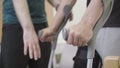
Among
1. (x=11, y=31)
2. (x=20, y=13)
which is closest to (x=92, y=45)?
(x=20, y=13)

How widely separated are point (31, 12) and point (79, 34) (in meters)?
0.84

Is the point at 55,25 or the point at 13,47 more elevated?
the point at 55,25

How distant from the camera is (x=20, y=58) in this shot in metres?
1.43

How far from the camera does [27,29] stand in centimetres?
127

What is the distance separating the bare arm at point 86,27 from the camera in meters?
0.64

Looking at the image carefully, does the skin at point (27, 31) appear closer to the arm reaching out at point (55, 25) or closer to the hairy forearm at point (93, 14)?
the arm reaching out at point (55, 25)

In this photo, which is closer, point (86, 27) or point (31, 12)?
point (86, 27)

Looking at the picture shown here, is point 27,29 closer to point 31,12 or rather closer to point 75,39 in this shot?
point 31,12

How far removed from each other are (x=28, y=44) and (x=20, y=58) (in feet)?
0.93

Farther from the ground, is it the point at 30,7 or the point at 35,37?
the point at 30,7

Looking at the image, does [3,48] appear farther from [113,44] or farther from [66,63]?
[66,63]

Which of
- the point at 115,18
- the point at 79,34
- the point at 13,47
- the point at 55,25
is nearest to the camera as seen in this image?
the point at 79,34

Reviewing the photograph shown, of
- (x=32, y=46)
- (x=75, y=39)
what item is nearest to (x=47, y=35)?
(x=32, y=46)

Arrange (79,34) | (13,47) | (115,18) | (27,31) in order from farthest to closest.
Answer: (13,47), (27,31), (115,18), (79,34)
